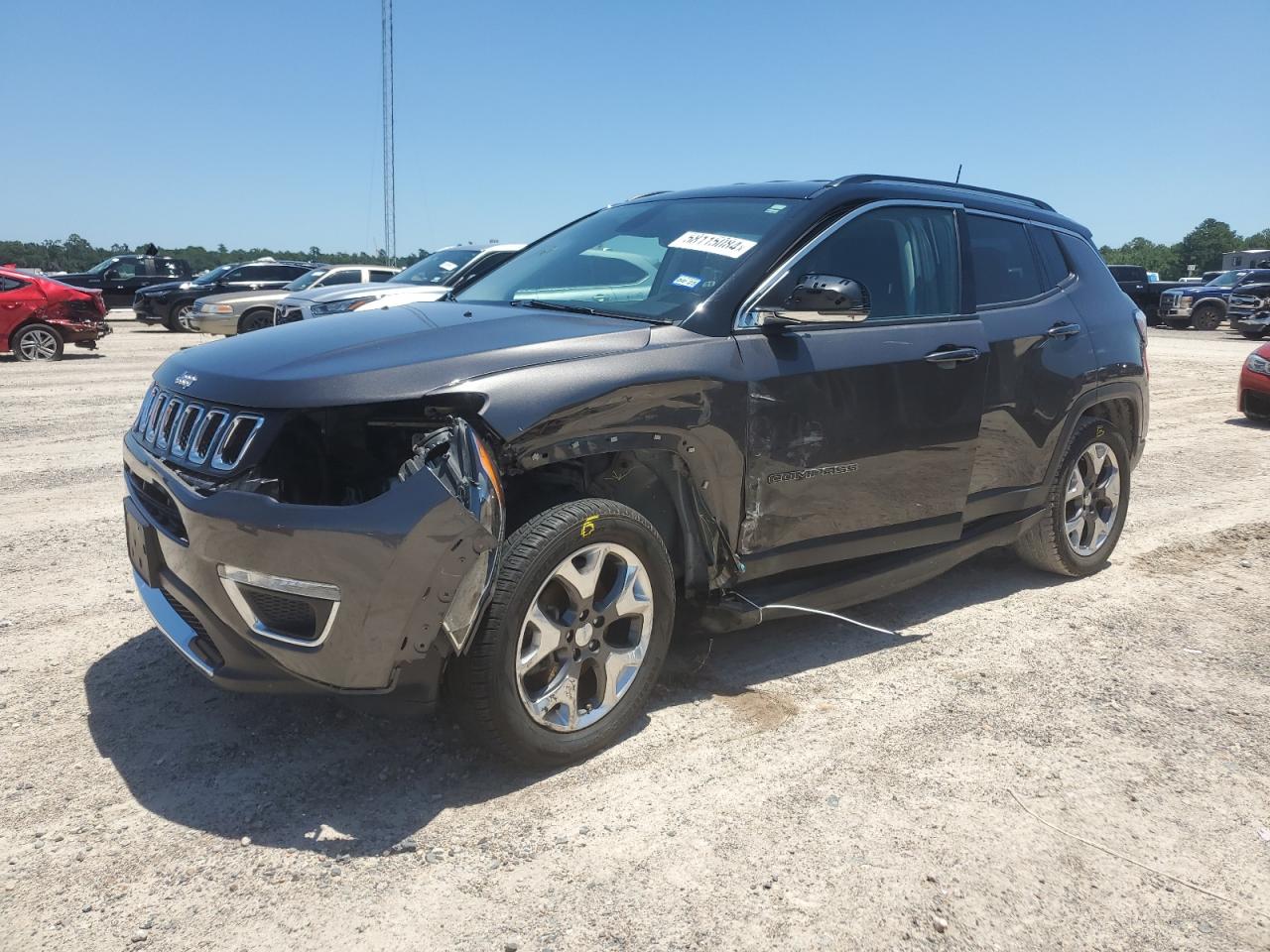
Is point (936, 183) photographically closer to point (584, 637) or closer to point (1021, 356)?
point (1021, 356)

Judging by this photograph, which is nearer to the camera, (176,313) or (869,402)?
(869,402)

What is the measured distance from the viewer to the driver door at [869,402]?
3592 mm

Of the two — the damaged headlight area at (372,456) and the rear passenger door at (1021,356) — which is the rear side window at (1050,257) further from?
the damaged headlight area at (372,456)

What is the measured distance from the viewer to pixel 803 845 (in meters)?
2.80

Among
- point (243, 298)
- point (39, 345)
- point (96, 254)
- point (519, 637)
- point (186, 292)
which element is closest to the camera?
point (519, 637)

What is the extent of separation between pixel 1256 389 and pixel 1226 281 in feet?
71.8

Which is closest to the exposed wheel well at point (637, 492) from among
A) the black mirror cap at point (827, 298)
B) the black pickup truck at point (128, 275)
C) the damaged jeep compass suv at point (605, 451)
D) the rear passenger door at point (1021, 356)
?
the damaged jeep compass suv at point (605, 451)

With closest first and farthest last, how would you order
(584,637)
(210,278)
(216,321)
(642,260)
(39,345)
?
(584,637) < (642,260) < (39,345) < (216,321) < (210,278)

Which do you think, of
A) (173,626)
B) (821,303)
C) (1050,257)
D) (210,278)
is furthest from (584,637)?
(210,278)

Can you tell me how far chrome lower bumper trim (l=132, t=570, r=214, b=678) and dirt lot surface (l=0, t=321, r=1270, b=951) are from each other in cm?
43

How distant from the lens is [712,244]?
382cm

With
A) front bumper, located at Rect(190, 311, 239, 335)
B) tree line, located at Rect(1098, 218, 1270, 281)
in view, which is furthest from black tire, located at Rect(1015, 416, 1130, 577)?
tree line, located at Rect(1098, 218, 1270, 281)

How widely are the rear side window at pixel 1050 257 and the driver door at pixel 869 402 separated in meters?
0.82

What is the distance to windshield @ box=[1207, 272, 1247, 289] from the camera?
28.3m
